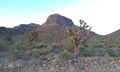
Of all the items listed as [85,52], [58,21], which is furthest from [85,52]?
[58,21]

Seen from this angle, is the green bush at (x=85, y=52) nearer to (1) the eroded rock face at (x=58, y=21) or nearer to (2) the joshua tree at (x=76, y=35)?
(2) the joshua tree at (x=76, y=35)

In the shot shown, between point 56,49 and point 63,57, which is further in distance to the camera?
point 56,49

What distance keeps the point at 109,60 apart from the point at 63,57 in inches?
106

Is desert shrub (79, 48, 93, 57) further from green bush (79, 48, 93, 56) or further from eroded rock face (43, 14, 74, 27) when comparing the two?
eroded rock face (43, 14, 74, 27)

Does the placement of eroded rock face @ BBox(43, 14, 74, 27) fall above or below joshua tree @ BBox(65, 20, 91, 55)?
above

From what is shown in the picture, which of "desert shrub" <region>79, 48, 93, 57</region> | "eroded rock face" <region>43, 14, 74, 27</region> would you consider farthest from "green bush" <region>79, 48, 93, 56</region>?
"eroded rock face" <region>43, 14, 74, 27</region>

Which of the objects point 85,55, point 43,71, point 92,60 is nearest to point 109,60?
point 92,60

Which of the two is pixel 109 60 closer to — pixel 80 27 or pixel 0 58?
pixel 80 27

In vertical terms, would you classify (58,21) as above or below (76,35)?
above

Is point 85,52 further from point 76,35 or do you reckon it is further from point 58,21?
point 58,21

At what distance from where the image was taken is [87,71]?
49.5ft

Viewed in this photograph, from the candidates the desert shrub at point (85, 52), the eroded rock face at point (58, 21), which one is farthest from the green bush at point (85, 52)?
the eroded rock face at point (58, 21)

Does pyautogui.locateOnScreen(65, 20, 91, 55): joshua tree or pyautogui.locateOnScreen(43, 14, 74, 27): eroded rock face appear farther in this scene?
pyautogui.locateOnScreen(43, 14, 74, 27): eroded rock face

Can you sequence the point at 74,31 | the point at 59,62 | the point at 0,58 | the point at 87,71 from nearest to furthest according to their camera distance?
the point at 87,71 → the point at 59,62 → the point at 0,58 → the point at 74,31
